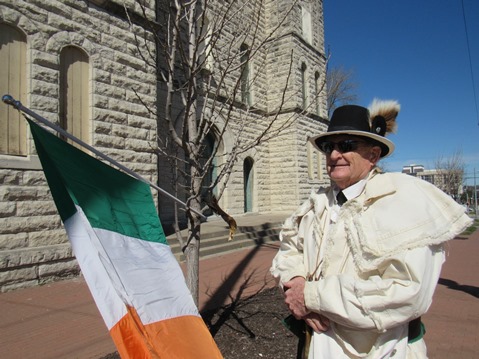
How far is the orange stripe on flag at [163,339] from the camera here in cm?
187

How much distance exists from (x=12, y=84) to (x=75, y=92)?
1.24m

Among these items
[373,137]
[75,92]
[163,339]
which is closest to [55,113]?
[75,92]

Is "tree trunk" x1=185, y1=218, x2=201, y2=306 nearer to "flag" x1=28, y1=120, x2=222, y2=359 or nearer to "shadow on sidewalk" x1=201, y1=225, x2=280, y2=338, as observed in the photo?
"shadow on sidewalk" x1=201, y1=225, x2=280, y2=338

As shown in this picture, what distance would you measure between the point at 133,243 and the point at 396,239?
5.19 feet

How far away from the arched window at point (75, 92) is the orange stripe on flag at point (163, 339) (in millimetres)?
6440

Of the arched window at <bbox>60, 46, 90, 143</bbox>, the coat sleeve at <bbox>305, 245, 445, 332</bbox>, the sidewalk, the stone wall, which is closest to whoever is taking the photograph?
the coat sleeve at <bbox>305, 245, 445, 332</bbox>

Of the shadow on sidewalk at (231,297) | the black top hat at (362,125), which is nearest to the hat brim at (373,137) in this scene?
the black top hat at (362,125)

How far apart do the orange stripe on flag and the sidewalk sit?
7.60 feet

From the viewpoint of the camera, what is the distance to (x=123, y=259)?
7.25ft

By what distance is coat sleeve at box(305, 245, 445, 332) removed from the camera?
1.56m

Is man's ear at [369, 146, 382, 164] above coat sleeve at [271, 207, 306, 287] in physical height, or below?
above

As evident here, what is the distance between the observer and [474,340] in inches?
182

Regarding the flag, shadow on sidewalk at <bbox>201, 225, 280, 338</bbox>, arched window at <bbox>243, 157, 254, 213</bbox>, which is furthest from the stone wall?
arched window at <bbox>243, 157, 254, 213</bbox>

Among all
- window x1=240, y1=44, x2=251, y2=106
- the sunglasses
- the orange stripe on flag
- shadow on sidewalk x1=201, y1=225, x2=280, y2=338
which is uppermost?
window x1=240, y1=44, x2=251, y2=106
